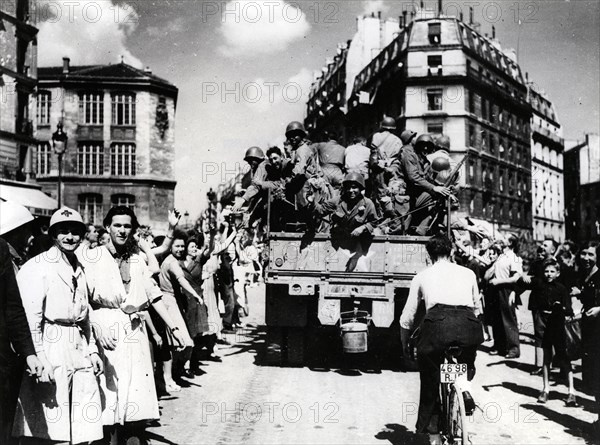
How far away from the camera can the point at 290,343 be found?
32.9 feet

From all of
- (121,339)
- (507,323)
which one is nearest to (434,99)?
(507,323)

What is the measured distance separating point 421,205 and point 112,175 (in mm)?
38848

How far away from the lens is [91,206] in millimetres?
45344

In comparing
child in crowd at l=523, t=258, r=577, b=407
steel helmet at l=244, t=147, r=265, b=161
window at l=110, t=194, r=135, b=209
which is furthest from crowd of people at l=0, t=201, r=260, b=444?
window at l=110, t=194, r=135, b=209

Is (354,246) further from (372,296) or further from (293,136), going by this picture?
(293,136)

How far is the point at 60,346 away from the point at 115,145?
142 feet

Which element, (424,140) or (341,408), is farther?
(424,140)

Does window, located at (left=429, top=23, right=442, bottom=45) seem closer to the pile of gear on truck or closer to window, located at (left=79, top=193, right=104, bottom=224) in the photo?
window, located at (left=79, top=193, right=104, bottom=224)

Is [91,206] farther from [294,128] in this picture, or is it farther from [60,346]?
[60,346]

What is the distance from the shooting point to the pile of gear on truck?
9.45 meters

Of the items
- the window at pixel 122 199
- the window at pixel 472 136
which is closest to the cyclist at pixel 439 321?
the window at pixel 122 199

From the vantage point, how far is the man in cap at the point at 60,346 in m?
4.35

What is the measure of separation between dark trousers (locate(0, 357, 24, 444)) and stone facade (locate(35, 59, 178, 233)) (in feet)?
135

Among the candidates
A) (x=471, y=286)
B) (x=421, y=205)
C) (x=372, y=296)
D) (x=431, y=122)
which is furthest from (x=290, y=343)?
(x=431, y=122)
